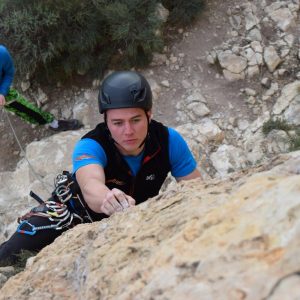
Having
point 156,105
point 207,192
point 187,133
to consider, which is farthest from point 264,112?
point 207,192

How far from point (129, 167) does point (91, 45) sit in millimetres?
4535

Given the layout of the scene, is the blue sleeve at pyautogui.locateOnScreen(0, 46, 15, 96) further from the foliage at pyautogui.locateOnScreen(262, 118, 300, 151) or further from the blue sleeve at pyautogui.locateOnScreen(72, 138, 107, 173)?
the foliage at pyautogui.locateOnScreen(262, 118, 300, 151)

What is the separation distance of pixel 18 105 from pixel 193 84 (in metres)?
2.85

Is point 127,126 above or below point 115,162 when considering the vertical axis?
above

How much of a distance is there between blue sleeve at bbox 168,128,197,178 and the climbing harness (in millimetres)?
754

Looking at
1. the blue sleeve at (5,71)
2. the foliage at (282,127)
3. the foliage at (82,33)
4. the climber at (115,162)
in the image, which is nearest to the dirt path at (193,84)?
the foliage at (82,33)

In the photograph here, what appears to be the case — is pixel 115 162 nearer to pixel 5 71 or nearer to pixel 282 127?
pixel 5 71

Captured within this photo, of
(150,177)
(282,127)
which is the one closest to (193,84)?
(282,127)

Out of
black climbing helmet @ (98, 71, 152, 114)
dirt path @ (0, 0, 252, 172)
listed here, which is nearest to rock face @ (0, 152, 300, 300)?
black climbing helmet @ (98, 71, 152, 114)

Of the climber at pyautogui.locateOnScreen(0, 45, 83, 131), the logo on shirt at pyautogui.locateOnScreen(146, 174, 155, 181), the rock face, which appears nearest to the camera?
the rock face

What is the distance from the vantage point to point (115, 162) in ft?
9.62

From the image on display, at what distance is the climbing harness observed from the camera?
3.19m

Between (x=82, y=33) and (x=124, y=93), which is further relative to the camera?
(x=82, y=33)

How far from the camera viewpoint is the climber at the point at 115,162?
9.04 ft
